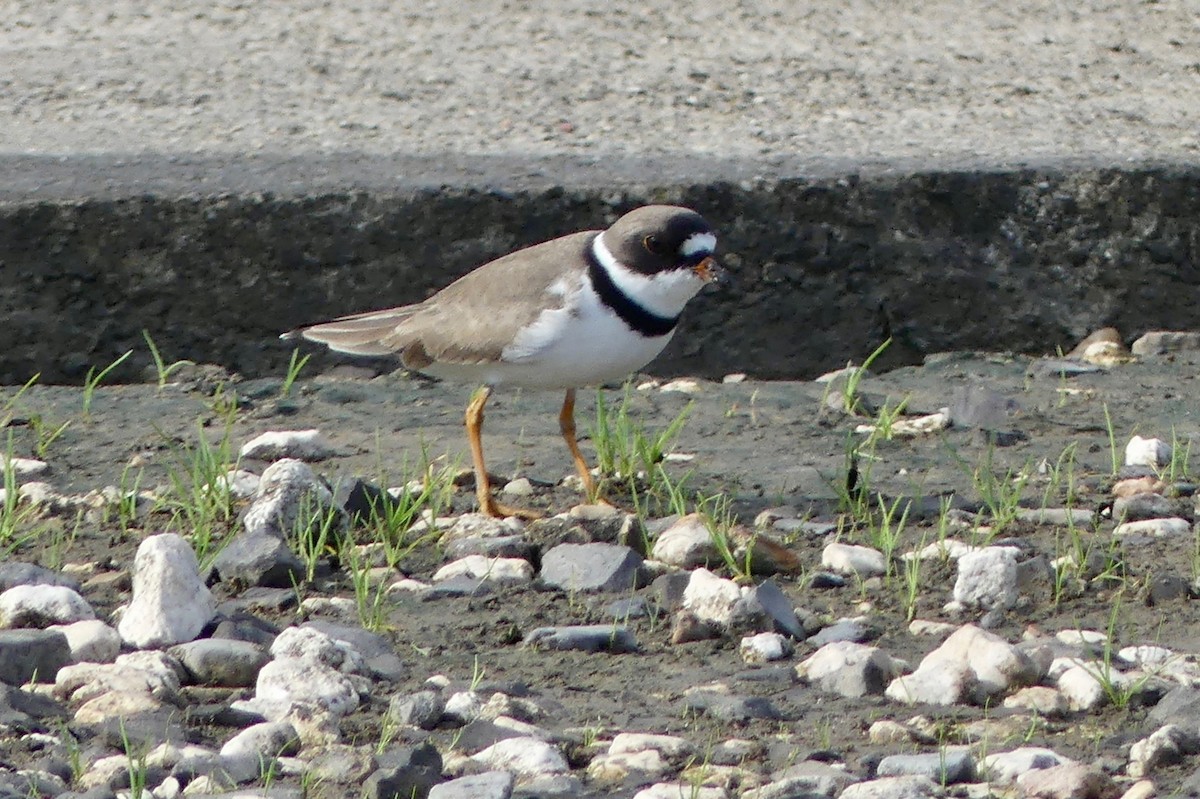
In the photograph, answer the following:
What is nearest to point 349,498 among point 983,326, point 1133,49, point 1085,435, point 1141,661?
point 1141,661

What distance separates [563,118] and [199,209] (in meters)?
1.61

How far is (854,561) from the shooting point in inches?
141

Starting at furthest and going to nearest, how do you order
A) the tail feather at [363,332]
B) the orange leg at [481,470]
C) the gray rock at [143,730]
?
the tail feather at [363,332] < the orange leg at [481,470] < the gray rock at [143,730]

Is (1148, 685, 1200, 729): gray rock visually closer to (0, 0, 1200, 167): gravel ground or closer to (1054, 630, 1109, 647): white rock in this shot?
(1054, 630, 1109, 647): white rock

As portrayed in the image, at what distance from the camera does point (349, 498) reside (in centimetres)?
373

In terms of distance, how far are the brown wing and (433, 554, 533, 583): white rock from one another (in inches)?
29.4

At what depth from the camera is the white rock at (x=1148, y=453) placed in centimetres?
430

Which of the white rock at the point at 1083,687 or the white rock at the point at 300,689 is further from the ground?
the white rock at the point at 300,689

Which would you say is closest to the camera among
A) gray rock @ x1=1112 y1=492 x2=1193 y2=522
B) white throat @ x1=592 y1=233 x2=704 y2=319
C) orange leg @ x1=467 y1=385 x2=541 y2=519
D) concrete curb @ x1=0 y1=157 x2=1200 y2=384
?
gray rock @ x1=1112 y1=492 x2=1193 y2=522

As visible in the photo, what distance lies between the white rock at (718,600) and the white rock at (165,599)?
902mm

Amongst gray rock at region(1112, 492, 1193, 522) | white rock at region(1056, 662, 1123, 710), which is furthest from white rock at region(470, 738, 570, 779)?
gray rock at region(1112, 492, 1193, 522)

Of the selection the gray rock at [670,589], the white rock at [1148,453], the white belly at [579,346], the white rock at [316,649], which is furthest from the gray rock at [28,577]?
the white rock at [1148,453]

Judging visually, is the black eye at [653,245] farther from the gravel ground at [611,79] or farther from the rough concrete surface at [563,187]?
the gravel ground at [611,79]

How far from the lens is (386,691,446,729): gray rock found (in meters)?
2.66
